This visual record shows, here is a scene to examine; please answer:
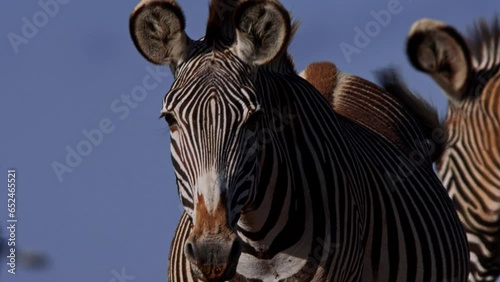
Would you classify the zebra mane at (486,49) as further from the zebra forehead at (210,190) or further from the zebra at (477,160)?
the zebra forehead at (210,190)

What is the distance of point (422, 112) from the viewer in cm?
1225

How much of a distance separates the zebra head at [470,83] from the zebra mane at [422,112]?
0.29 meters

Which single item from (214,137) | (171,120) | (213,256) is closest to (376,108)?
(171,120)

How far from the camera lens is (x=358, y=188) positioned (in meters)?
8.65

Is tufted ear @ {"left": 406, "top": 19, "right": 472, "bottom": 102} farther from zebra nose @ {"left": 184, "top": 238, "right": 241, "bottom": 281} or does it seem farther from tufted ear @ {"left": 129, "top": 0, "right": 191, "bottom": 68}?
zebra nose @ {"left": 184, "top": 238, "right": 241, "bottom": 281}

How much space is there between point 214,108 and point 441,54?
217 inches

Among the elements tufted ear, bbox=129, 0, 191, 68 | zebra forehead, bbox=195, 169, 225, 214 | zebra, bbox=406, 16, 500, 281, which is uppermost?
tufted ear, bbox=129, 0, 191, 68

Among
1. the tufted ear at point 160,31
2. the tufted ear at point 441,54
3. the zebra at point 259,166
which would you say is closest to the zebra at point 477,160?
the tufted ear at point 441,54

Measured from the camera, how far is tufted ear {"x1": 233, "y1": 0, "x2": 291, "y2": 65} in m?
7.72

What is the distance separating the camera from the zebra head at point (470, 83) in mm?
12602

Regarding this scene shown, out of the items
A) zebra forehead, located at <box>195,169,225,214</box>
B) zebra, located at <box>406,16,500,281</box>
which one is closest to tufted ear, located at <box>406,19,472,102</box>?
zebra, located at <box>406,16,500,281</box>

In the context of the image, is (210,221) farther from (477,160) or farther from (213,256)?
(477,160)

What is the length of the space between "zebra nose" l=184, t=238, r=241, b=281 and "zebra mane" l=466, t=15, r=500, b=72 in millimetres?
6962

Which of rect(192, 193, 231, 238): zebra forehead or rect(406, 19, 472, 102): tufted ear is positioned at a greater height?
rect(406, 19, 472, 102): tufted ear
